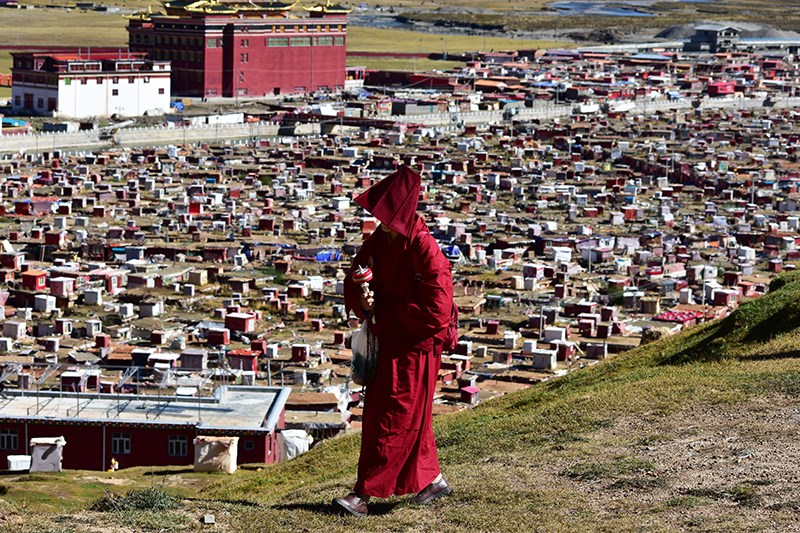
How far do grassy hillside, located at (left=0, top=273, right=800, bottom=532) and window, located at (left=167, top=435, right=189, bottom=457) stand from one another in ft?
11.2

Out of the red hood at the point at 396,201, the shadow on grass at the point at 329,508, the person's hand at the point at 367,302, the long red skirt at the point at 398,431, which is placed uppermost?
the red hood at the point at 396,201

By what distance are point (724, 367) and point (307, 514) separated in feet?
16.0

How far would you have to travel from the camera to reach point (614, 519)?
25.2 feet

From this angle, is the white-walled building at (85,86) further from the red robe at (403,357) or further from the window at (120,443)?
the red robe at (403,357)

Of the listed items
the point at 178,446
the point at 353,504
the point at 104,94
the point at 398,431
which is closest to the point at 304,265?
the point at 178,446

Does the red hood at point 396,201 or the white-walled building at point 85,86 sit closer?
the red hood at point 396,201

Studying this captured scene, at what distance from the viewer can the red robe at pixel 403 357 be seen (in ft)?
26.5

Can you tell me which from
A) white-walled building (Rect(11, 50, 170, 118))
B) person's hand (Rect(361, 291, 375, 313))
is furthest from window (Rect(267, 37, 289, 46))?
person's hand (Rect(361, 291, 375, 313))

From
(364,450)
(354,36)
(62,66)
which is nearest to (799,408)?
(364,450)

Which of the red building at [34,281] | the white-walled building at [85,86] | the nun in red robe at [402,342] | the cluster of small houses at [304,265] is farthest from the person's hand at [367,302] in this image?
the white-walled building at [85,86]

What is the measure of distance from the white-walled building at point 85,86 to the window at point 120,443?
52895 mm

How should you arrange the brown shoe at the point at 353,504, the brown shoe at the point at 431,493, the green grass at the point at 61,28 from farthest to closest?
1. the green grass at the point at 61,28
2. the brown shoe at the point at 431,493
3. the brown shoe at the point at 353,504

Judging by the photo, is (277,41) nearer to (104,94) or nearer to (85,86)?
(104,94)

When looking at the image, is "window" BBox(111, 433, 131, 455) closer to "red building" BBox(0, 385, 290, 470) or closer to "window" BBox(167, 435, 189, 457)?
"red building" BBox(0, 385, 290, 470)
